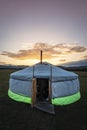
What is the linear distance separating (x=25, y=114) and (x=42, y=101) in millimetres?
1241

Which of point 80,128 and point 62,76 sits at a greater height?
point 62,76

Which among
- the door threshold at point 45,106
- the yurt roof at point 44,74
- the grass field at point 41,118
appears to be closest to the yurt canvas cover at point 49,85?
the yurt roof at point 44,74

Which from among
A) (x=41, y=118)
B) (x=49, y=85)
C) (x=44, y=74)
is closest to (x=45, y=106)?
(x=49, y=85)

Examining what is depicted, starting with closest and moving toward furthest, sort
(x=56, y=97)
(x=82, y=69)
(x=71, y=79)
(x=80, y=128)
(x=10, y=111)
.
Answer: (x=80, y=128) → (x=10, y=111) → (x=56, y=97) → (x=71, y=79) → (x=82, y=69)

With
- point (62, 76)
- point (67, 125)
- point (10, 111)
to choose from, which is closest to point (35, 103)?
point (10, 111)

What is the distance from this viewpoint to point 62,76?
8.11 m

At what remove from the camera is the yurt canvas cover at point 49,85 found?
7.92 m

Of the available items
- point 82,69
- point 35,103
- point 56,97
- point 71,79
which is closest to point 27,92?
point 35,103

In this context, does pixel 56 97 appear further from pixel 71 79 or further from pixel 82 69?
pixel 82 69

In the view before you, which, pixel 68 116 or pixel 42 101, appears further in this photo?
pixel 42 101

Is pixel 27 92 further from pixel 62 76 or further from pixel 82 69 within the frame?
pixel 82 69

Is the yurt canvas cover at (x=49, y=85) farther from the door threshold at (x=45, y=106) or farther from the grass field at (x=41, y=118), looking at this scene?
the grass field at (x=41, y=118)

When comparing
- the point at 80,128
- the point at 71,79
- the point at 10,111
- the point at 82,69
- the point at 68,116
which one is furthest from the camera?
the point at 82,69

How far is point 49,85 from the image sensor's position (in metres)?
7.80
